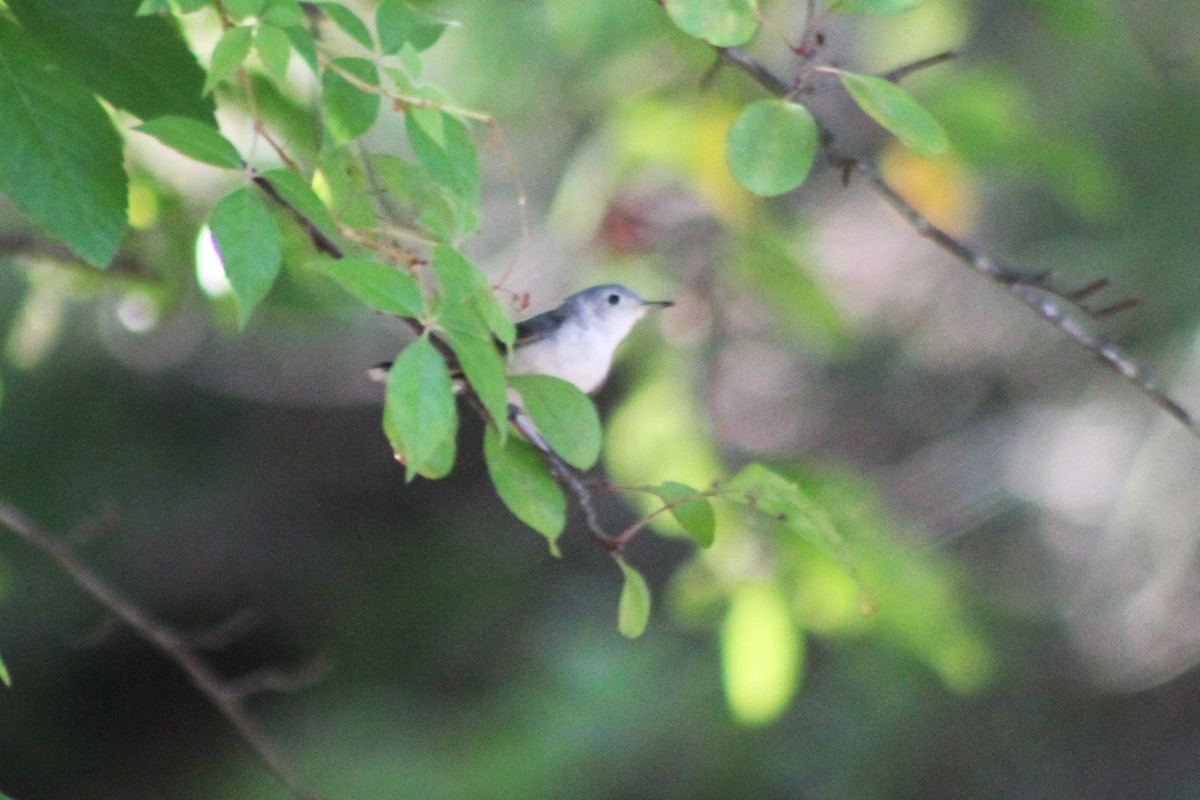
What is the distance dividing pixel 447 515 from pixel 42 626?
1.58 meters

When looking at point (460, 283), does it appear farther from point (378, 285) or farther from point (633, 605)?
point (633, 605)

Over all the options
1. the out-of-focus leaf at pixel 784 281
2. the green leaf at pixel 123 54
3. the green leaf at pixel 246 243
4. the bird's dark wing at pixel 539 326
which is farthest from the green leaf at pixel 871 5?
the bird's dark wing at pixel 539 326

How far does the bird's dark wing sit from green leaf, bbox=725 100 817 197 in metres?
1.70

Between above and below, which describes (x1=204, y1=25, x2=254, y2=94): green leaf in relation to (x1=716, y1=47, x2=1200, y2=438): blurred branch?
above

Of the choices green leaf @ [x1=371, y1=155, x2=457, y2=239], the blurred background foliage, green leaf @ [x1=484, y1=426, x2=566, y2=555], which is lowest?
the blurred background foliage

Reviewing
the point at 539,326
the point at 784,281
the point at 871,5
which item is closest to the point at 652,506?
the point at 539,326

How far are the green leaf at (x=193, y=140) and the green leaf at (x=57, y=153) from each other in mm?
240

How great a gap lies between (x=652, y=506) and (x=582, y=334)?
1.99 ft

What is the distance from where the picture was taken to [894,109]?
1418 millimetres

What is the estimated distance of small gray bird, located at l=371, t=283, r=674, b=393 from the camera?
9.84 feet

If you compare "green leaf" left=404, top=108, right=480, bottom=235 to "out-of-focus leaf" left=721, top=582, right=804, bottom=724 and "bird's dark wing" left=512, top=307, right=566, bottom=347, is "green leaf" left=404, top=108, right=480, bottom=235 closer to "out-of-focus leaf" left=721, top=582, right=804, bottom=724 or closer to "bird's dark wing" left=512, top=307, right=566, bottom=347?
"out-of-focus leaf" left=721, top=582, right=804, bottom=724

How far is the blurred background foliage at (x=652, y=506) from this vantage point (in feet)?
13.4

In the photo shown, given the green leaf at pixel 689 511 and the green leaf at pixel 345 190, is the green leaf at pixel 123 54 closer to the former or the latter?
the green leaf at pixel 345 190

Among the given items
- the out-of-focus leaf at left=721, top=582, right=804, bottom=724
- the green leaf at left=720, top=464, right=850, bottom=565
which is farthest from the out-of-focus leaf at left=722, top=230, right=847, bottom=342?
the green leaf at left=720, top=464, right=850, bottom=565
